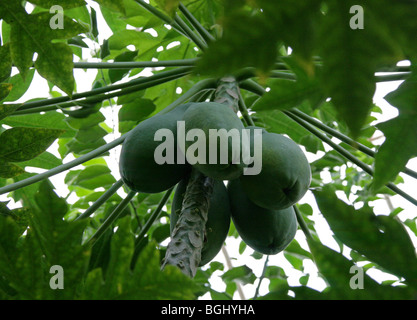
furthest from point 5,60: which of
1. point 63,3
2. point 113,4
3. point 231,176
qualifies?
point 231,176

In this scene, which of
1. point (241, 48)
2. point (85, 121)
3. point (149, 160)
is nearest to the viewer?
point (241, 48)

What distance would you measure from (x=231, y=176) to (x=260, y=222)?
0.27 metres

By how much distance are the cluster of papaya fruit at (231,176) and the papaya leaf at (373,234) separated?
421mm

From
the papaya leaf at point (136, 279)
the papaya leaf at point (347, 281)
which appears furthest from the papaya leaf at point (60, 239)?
the papaya leaf at point (347, 281)

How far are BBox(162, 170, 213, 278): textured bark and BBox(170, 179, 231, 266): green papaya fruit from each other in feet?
0.46

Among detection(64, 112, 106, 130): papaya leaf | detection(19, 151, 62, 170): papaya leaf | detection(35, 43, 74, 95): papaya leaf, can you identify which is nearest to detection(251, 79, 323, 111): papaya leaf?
detection(35, 43, 74, 95): papaya leaf

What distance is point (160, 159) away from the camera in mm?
1377

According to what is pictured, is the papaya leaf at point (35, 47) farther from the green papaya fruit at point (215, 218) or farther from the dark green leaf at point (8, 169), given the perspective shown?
the green papaya fruit at point (215, 218)

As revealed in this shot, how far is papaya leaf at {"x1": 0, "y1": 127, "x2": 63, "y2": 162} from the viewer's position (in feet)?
4.29

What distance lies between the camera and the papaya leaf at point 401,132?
1.07 meters

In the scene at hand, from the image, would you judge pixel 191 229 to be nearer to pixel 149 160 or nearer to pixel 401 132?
pixel 149 160

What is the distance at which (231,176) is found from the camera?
123cm

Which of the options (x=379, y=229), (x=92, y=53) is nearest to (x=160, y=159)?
(x=379, y=229)

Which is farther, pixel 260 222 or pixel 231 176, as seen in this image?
pixel 260 222
